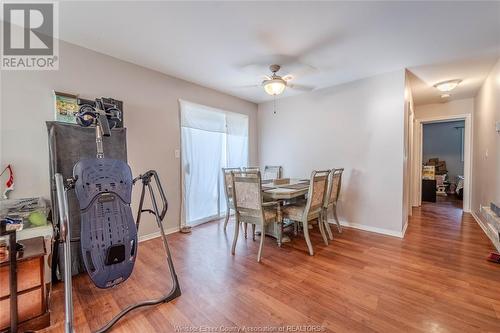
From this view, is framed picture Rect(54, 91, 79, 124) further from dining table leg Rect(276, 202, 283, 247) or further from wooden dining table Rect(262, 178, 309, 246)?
dining table leg Rect(276, 202, 283, 247)

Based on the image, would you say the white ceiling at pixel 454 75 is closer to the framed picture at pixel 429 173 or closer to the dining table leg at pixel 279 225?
the framed picture at pixel 429 173

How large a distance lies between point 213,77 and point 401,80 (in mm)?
2722

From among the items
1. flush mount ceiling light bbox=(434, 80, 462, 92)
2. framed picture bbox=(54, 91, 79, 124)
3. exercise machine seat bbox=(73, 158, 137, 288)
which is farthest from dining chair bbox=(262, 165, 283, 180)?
framed picture bbox=(54, 91, 79, 124)

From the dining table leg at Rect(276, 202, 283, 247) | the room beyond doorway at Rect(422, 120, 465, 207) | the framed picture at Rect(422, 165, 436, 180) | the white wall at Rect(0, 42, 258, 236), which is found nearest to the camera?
the white wall at Rect(0, 42, 258, 236)

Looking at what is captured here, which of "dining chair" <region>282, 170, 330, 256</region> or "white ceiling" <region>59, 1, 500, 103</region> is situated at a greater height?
"white ceiling" <region>59, 1, 500, 103</region>

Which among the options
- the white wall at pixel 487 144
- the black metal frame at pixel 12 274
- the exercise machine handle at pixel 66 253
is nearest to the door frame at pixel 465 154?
the white wall at pixel 487 144

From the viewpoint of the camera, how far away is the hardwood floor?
5.07ft

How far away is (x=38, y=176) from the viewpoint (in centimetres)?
222

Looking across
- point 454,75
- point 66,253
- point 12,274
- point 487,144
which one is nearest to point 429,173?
point 487,144

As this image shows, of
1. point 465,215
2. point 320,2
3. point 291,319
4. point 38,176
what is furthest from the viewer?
point 465,215

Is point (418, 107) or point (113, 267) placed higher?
point (418, 107)

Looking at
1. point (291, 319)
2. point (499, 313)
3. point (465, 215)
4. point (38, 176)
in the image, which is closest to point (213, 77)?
point (38, 176)

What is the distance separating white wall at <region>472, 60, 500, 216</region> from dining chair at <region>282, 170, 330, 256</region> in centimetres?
216

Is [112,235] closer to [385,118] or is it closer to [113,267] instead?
[113,267]
